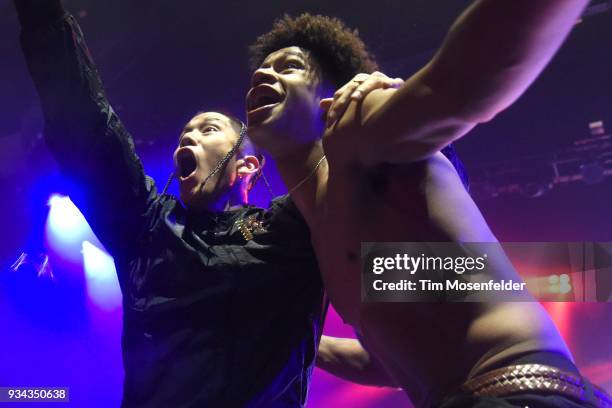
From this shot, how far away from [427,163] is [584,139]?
3.80 meters

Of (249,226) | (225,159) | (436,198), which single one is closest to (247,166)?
(225,159)

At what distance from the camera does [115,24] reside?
3.20m

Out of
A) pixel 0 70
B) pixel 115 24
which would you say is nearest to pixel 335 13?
pixel 115 24

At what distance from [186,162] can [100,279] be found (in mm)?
2430

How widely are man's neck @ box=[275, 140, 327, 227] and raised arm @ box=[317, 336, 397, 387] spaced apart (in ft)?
1.88

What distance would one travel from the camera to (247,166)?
2.01 meters

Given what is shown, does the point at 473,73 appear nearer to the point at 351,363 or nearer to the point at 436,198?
the point at 436,198

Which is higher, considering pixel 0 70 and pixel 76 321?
pixel 0 70

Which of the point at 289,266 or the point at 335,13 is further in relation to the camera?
the point at 335,13

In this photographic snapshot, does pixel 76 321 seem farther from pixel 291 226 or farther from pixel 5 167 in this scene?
pixel 291 226

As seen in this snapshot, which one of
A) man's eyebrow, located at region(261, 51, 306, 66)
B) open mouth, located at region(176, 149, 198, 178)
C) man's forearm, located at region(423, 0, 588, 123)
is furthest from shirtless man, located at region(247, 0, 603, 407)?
open mouth, located at region(176, 149, 198, 178)

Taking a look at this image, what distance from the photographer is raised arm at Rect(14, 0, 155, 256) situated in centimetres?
145

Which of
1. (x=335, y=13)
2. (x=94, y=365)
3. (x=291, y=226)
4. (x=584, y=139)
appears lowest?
(x=291, y=226)

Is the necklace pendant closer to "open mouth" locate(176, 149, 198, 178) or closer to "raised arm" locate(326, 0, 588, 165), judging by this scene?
"open mouth" locate(176, 149, 198, 178)
